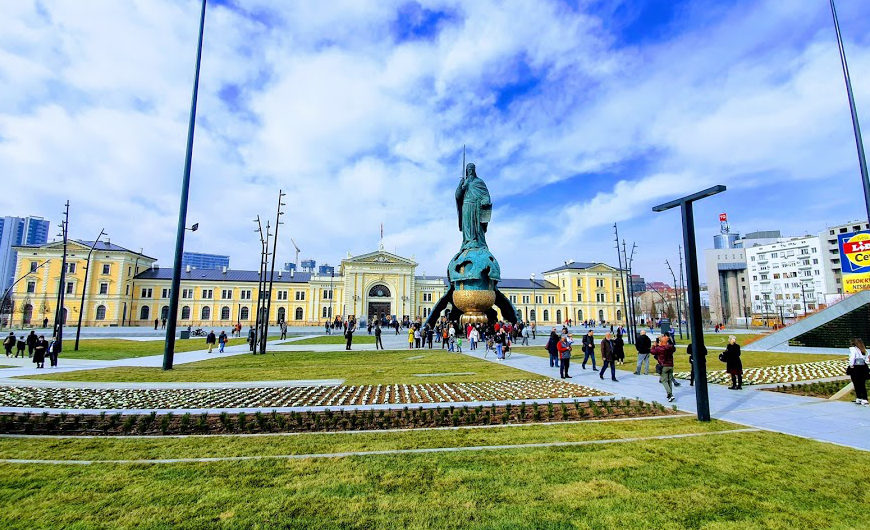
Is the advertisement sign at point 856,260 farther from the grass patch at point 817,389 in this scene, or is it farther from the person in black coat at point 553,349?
the person in black coat at point 553,349

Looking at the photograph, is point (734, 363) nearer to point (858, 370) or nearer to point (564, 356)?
point (858, 370)

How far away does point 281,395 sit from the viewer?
423 inches

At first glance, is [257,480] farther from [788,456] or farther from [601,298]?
[601,298]

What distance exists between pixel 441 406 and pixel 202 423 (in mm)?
4735

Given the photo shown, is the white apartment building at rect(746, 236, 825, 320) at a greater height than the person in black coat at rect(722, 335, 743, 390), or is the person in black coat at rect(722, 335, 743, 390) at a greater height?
the white apartment building at rect(746, 236, 825, 320)

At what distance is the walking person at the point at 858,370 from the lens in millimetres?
9109

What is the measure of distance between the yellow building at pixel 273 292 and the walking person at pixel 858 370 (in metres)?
53.0

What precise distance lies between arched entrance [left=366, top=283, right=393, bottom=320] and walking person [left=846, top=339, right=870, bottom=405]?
71323 millimetres

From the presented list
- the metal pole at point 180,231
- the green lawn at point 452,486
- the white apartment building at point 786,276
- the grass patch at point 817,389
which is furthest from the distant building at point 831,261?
the metal pole at point 180,231

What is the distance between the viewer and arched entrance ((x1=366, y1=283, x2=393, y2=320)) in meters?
77.9

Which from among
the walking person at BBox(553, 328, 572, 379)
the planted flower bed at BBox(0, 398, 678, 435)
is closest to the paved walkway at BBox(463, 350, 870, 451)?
the walking person at BBox(553, 328, 572, 379)

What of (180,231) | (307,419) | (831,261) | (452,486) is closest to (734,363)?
(452,486)

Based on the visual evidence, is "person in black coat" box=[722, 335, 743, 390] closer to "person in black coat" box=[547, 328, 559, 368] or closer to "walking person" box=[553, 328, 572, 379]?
"walking person" box=[553, 328, 572, 379]

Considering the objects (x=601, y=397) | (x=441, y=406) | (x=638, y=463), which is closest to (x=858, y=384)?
(x=601, y=397)
